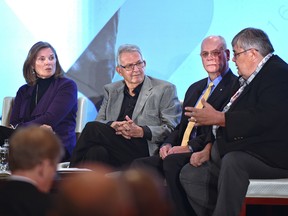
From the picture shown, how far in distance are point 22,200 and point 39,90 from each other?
3414mm

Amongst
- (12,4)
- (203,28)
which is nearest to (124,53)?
(203,28)

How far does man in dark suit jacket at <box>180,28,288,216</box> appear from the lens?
3.21 meters

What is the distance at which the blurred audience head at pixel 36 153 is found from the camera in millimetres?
1545

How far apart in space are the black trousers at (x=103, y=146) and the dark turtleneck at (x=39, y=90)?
792 millimetres

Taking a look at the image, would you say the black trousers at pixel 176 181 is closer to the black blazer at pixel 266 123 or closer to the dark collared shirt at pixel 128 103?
the black blazer at pixel 266 123

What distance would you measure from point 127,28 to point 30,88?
3.09ft

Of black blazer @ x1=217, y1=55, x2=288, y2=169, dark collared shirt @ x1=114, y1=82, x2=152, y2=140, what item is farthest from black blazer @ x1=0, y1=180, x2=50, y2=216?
dark collared shirt @ x1=114, y1=82, x2=152, y2=140

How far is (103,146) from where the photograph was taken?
13.5 feet

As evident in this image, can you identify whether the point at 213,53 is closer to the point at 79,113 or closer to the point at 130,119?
the point at 130,119

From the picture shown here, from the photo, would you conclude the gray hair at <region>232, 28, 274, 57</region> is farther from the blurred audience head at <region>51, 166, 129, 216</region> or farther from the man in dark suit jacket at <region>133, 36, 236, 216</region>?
the blurred audience head at <region>51, 166, 129, 216</region>

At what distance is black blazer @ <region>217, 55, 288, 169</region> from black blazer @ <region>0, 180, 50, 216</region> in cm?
197

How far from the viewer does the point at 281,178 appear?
10.9ft

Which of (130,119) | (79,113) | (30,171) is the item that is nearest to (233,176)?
(130,119)

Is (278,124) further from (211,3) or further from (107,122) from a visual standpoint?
(211,3)
